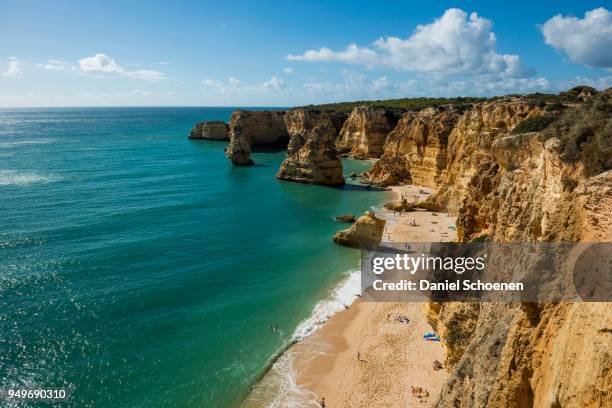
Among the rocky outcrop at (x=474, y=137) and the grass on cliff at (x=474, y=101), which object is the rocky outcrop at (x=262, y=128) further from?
the rocky outcrop at (x=474, y=137)

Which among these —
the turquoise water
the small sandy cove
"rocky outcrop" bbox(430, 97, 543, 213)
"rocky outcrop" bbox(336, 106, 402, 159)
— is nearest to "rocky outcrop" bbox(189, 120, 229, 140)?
"rocky outcrop" bbox(336, 106, 402, 159)

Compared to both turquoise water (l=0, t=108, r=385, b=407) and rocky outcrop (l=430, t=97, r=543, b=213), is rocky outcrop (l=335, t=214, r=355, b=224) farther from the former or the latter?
rocky outcrop (l=430, t=97, r=543, b=213)

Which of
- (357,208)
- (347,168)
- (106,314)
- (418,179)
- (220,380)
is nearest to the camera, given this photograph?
(220,380)

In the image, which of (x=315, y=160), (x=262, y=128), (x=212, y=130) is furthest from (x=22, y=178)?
(x=212, y=130)

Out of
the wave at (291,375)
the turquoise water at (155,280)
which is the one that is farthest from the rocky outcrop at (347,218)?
the wave at (291,375)

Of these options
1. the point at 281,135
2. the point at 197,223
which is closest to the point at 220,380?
the point at 197,223

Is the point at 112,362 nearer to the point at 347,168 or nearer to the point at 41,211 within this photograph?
the point at 41,211
